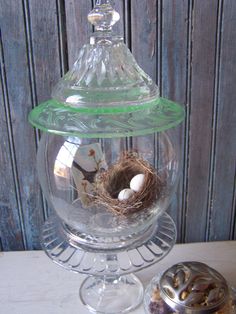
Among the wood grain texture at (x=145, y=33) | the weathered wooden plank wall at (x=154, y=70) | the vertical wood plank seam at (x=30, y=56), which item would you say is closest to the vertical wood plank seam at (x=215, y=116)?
the weathered wooden plank wall at (x=154, y=70)

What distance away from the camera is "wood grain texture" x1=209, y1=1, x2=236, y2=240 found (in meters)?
0.73

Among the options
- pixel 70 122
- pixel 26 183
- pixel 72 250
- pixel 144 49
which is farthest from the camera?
pixel 26 183

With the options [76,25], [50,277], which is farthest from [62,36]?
[50,277]

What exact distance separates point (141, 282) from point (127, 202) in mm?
280

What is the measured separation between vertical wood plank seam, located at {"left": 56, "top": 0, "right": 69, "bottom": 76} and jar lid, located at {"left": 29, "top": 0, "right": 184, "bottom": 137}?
0.43 feet

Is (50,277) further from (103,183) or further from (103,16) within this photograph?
(103,16)

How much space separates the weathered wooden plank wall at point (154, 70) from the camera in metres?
0.71

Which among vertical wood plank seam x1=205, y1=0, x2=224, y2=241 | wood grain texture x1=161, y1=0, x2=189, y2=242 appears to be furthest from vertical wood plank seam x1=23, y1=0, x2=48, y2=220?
vertical wood plank seam x1=205, y1=0, x2=224, y2=241

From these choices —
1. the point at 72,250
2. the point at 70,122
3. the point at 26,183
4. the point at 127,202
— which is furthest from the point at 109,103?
the point at 26,183

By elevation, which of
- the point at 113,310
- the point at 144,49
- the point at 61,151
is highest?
the point at 144,49

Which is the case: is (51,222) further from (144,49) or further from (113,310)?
(144,49)

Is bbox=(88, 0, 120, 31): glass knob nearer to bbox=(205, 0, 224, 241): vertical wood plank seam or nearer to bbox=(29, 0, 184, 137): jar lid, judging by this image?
bbox=(29, 0, 184, 137): jar lid

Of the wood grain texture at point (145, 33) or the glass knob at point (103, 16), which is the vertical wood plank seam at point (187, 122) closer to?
the wood grain texture at point (145, 33)

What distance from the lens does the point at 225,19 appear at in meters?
0.72
